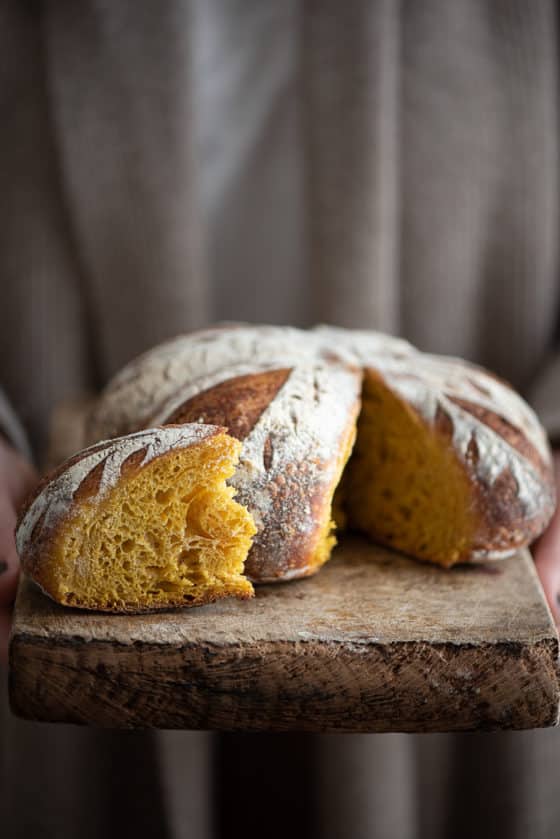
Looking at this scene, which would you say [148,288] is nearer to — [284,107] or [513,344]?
[284,107]

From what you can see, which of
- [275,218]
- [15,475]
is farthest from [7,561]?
[275,218]

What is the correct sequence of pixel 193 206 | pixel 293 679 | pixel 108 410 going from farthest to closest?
pixel 193 206 < pixel 108 410 < pixel 293 679

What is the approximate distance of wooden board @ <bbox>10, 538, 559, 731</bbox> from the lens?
0.73m

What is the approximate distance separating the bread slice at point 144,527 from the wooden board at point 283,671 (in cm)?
3

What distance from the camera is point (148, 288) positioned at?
1385 mm

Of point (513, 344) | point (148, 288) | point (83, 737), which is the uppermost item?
point (148, 288)

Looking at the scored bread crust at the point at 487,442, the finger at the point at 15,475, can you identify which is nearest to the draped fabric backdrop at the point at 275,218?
the scored bread crust at the point at 487,442

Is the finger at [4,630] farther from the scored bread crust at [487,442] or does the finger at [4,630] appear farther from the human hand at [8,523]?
the scored bread crust at [487,442]

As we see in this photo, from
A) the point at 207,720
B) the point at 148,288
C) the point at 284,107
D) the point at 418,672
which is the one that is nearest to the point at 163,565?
the point at 207,720

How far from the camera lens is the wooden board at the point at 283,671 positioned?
73 cm

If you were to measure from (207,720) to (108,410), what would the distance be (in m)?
0.38

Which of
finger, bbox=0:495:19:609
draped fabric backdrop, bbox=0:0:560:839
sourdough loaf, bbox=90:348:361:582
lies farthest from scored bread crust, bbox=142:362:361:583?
draped fabric backdrop, bbox=0:0:560:839

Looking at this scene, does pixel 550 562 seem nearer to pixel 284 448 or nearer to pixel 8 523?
pixel 284 448

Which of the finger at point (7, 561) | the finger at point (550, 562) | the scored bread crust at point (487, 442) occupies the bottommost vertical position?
the finger at point (550, 562)
